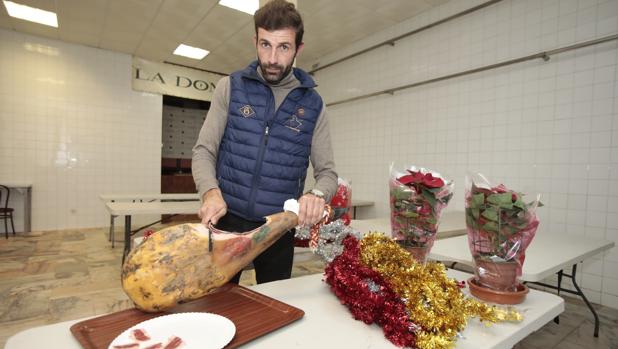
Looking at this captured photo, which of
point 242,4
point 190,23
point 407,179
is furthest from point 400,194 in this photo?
point 190,23

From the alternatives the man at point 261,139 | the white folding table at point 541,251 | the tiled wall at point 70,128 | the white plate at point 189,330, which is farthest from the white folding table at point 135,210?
the tiled wall at point 70,128

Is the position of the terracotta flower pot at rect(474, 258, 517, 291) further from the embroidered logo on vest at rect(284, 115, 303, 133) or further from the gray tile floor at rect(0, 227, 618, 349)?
Result: the gray tile floor at rect(0, 227, 618, 349)

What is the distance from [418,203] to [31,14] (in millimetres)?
5850

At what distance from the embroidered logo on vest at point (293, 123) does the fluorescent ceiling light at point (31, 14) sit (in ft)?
16.4

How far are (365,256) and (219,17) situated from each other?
4543 millimetres

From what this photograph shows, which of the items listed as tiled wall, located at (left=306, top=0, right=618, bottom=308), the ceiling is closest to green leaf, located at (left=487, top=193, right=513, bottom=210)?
tiled wall, located at (left=306, top=0, right=618, bottom=308)

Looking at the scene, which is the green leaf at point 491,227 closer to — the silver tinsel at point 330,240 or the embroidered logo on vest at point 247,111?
the silver tinsel at point 330,240

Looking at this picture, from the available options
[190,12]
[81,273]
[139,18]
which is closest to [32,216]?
[81,273]

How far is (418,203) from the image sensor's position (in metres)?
0.97

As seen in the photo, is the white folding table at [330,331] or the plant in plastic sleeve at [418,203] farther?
the plant in plastic sleeve at [418,203]

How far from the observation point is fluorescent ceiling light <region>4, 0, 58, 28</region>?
174 inches

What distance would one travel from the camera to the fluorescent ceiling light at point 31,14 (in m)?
4.43

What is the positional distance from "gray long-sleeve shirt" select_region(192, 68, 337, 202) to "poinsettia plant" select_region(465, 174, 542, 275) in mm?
460

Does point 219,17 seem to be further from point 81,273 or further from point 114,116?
point 81,273
